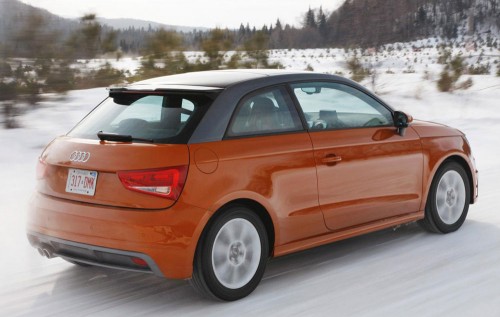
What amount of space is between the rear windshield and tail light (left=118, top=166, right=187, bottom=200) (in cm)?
25

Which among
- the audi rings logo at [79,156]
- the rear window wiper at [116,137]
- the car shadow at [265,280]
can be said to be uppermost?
the rear window wiper at [116,137]

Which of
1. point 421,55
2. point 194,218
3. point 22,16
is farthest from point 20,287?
point 421,55

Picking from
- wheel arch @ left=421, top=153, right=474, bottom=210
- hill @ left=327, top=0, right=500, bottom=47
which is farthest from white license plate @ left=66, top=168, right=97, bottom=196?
hill @ left=327, top=0, right=500, bottom=47

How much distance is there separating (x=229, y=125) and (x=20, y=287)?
181cm

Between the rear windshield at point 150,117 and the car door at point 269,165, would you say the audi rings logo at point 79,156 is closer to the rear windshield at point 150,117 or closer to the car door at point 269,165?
the rear windshield at point 150,117

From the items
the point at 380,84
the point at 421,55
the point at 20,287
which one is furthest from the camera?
the point at 421,55

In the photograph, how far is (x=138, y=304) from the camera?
16.7 ft

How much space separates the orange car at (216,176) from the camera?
187 inches

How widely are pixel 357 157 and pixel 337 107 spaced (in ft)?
1.35

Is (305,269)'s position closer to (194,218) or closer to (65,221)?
(194,218)

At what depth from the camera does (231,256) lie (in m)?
5.04

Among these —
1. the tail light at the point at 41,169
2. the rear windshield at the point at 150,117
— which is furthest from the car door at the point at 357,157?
the tail light at the point at 41,169

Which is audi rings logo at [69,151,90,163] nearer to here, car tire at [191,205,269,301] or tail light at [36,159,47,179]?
tail light at [36,159,47,179]

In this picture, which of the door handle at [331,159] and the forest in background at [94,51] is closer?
the door handle at [331,159]
